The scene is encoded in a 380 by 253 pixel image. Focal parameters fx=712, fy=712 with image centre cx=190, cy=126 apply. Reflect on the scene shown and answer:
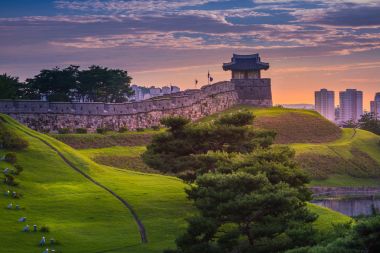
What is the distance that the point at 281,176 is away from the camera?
41.9m

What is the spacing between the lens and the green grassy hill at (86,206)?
3891cm

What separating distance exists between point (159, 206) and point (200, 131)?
6.30 m

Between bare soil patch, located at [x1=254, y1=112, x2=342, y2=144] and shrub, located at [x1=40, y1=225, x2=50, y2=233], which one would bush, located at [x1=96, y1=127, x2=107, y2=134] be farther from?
shrub, located at [x1=40, y1=225, x2=50, y2=233]

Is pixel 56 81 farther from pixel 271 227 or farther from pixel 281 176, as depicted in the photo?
pixel 271 227

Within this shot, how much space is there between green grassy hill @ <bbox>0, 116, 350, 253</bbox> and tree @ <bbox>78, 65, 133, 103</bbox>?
1587 inches

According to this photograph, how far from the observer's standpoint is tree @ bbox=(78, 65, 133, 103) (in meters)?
102

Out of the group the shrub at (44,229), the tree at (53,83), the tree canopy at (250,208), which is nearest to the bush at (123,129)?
the tree at (53,83)

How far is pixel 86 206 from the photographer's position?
151 feet

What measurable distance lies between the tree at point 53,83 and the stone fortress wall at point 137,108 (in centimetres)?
1336

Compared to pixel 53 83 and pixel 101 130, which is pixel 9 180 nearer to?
pixel 101 130

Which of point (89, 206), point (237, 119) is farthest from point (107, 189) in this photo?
point (237, 119)

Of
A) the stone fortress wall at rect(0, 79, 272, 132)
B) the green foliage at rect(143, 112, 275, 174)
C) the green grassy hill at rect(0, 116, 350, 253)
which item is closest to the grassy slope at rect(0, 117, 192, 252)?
the green grassy hill at rect(0, 116, 350, 253)

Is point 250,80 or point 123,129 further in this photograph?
point 250,80

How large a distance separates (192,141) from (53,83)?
51969mm
